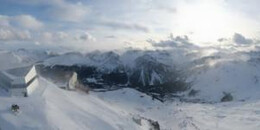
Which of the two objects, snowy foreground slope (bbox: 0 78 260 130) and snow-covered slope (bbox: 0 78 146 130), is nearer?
snow-covered slope (bbox: 0 78 146 130)

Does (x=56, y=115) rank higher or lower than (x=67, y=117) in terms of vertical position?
higher

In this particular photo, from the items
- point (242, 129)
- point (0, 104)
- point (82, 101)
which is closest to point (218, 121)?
point (242, 129)

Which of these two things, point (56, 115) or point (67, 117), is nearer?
point (56, 115)

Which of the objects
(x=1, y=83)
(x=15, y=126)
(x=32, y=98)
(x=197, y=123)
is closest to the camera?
(x=15, y=126)

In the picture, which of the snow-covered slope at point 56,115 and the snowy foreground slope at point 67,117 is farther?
the snowy foreground slope at point 67,117

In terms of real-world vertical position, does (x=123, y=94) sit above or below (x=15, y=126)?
below

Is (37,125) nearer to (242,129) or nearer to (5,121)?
(5,121)

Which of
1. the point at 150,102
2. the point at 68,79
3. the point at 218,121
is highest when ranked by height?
the point at 68,79

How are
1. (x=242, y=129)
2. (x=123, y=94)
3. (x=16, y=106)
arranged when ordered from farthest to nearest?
1. (x=123, y=94)
2. (x=242, y=129)
3. (x=16, y=106)

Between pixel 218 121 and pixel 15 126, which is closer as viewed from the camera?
pixel 15 126

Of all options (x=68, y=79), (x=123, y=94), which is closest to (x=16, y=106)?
(x=68, y=79)
